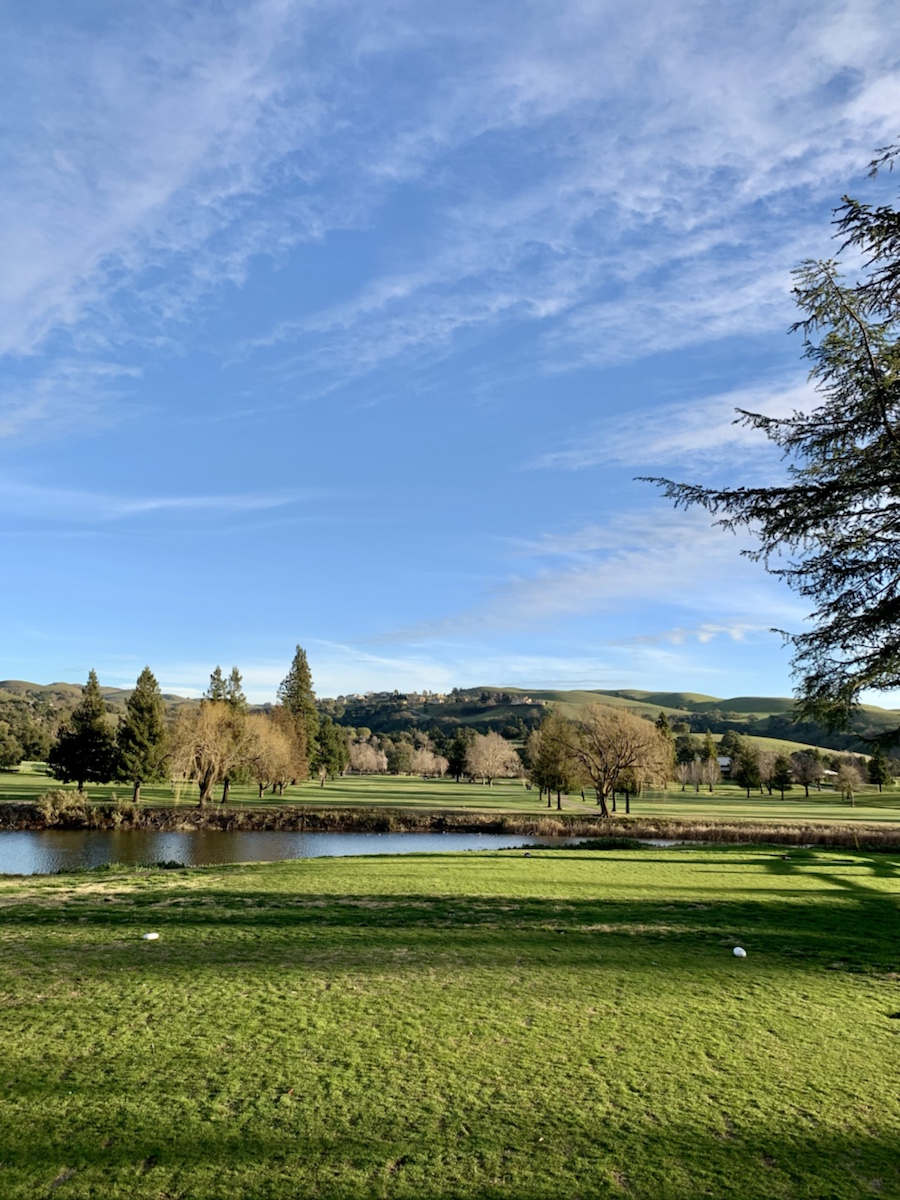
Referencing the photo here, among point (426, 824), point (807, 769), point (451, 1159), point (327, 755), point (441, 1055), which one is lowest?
point (426, 824)

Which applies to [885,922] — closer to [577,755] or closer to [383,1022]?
[383,1022]

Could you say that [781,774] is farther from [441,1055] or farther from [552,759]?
[441,1055]

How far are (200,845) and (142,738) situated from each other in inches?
771

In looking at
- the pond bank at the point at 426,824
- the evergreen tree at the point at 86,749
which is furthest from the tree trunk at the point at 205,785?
the evergreen tree at the point at 86,749

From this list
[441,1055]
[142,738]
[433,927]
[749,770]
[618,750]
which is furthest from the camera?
[749,770]

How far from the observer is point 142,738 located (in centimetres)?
5062

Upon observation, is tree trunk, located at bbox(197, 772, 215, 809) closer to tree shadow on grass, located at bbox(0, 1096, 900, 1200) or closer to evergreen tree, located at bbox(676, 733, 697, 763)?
tree shadow on grass, located at bbox(0, 1096, 900, 1200)

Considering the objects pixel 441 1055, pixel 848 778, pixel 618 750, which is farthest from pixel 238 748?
pixel 848 778

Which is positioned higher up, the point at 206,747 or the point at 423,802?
the point at 206,747

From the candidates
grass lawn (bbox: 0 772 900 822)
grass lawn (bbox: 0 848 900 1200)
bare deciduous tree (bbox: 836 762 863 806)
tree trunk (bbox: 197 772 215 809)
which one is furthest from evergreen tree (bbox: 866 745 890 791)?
grass lawn (bbox: 0 848 900 1200)

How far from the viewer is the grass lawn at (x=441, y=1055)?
3953 millimetres

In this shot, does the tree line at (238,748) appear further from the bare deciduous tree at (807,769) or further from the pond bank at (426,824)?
the bare deciduous tree at (807,769)

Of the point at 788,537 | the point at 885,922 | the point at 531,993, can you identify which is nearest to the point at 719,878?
the point at 885,922

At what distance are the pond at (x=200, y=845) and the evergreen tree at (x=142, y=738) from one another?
39.4 ft
